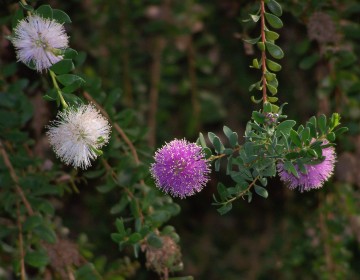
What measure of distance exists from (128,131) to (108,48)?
0.68 metres

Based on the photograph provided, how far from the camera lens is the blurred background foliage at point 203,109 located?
149 cm

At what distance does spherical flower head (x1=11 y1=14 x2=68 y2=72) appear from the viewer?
1.00 meters

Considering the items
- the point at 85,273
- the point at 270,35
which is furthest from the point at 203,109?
the point at 270,35

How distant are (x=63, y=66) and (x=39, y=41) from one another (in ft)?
0.18

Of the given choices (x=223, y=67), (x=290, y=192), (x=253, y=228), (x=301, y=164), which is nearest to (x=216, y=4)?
(x=223, y=67)

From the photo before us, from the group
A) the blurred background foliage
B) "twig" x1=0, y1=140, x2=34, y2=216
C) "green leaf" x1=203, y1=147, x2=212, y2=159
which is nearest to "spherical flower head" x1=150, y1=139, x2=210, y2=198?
"green leaf" x1=203, y1=147, x2=212, y2=159

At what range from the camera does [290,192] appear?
2031 millimetres

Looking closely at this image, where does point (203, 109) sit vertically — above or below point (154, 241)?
above

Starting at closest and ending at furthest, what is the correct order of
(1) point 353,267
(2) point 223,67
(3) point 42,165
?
(3) point 42,165 < (1) point 353,267 < (2) point 223,67

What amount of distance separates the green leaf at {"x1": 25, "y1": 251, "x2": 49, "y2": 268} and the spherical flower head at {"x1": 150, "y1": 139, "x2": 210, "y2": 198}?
0.41 meters

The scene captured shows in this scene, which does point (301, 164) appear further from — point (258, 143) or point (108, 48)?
point (108, 48)

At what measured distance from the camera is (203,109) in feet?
6.83

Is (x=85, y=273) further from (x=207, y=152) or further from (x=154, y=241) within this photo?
(x=207, y=152)

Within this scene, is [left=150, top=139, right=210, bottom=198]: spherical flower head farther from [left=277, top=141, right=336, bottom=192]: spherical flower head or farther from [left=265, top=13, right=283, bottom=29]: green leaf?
[left=265, top=13, right=283, bottom=29]: green leaf
